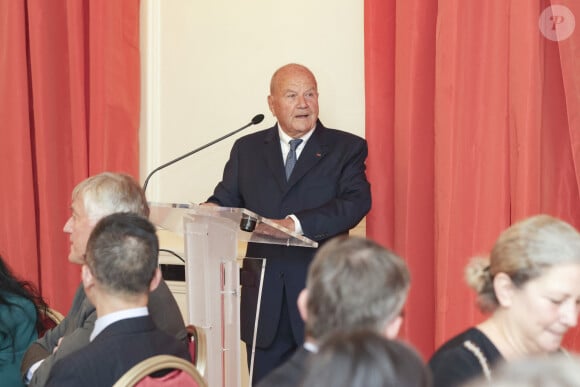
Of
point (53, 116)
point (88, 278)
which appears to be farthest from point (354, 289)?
point (53, 116)

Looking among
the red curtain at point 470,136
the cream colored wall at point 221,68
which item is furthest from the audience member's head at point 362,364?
the cream colored wall at point 221,68

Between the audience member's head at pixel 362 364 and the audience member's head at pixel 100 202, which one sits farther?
the audience member's head at pixel 100 202

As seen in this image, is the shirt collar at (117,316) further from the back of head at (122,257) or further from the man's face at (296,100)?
the man's face at (296,100)

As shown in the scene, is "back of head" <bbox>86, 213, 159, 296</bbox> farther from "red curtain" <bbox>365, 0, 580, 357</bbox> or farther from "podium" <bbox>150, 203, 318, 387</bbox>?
"red curtain" <bbox>365, 0, 580, 357</bbox>

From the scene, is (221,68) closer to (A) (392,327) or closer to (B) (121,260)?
(B) (121,260)

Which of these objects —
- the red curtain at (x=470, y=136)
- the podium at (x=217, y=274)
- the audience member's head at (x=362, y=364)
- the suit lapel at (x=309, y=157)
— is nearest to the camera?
the audience member's head at (x=362, y=364)

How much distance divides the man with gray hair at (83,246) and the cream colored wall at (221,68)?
Result: 5.88 feet

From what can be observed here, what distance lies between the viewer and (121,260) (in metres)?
2.33

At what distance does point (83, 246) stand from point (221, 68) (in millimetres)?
2170

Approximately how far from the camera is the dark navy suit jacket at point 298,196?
3.93m

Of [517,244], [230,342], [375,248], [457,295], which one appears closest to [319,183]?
[457,295]

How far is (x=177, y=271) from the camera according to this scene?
16.3 feet

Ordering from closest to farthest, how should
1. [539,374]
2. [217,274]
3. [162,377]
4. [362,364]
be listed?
[539,374] → [362,364] → [162,377] → [217,274]

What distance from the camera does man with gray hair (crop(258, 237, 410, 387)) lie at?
5.22 feet
